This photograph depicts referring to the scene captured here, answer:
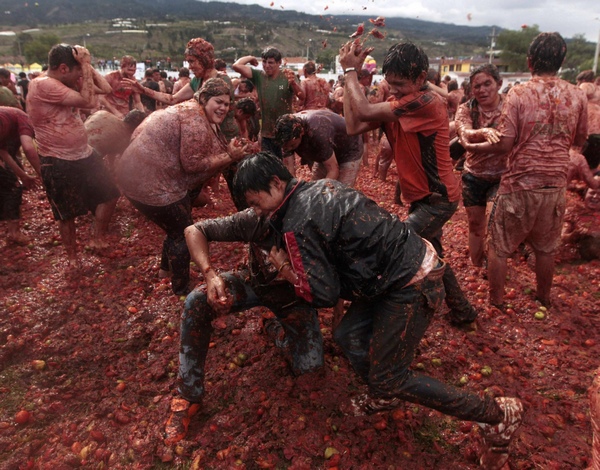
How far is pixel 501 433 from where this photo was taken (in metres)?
2.40

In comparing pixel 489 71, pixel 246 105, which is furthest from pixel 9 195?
pixel 489 71

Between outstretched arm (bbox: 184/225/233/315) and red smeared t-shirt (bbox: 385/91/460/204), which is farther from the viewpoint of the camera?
red smeared t-shirt (bbox: 385/91/460/204)

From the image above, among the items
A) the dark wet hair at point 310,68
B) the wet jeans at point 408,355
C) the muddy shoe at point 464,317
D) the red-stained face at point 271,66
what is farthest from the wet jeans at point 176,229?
the dark wet hair at point 310,68

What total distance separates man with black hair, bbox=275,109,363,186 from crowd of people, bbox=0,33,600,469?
0.02 metres

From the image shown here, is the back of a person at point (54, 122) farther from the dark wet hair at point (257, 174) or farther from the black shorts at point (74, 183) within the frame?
the dark wet hair at point (257, 174)

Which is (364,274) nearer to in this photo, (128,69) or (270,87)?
(270,87)

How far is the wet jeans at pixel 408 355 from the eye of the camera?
7.61ft

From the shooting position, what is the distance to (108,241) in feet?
18.6

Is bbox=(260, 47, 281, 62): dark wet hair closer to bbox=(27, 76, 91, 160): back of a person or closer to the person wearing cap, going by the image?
bbox=(27, 76, 91, 160): back of a person

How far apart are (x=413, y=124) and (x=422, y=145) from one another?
20 cm

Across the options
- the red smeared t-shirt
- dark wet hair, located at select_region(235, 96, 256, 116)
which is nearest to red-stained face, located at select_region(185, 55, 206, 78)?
dark wet hair, located at select_region(235, 96, 256, 116)

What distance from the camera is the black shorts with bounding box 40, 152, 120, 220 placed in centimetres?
455

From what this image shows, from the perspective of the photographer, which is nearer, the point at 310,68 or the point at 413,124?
the point at 413,124

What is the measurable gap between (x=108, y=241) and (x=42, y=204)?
92.8 inches
